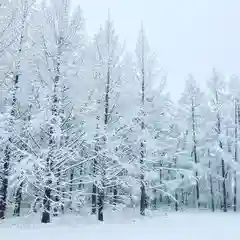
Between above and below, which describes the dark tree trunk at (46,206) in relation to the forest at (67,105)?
below

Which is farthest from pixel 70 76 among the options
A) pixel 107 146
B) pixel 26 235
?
pixel 26 235

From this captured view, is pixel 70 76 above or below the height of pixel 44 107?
above

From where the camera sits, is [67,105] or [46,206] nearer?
[46,206]

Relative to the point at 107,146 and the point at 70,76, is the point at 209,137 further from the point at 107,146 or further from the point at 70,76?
the point at 70,76

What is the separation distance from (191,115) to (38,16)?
81.0ft

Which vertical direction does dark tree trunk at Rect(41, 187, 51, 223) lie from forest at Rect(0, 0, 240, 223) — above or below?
below

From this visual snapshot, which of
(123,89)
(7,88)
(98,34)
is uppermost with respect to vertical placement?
(98,34)

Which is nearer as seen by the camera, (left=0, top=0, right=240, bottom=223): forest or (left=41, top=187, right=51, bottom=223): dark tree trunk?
(left=41, top=187, right=51, bottom=223): dark tree trunk

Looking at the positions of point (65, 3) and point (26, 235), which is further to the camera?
point (65, 3)

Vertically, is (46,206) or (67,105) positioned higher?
(67,105)

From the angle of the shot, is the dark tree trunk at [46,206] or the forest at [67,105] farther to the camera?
the forest at [67,105]

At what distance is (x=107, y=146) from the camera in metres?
17.2

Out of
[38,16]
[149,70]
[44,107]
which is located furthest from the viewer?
[149,70]

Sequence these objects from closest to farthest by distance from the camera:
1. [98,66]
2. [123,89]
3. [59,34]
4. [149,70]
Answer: [59,34]
[98,66]
[123,89]
[149,70]
